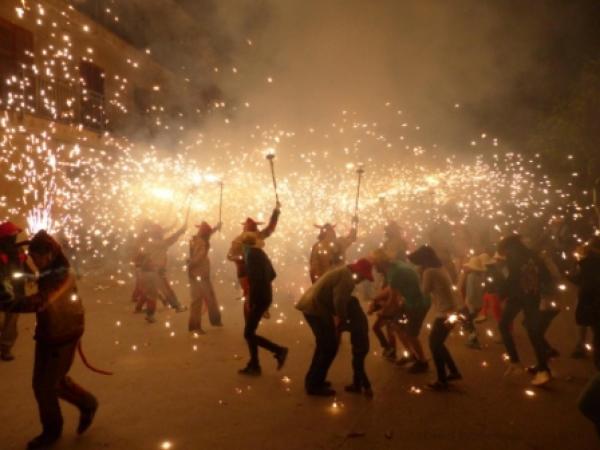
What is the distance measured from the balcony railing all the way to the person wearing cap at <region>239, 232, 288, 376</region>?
25.8 feet

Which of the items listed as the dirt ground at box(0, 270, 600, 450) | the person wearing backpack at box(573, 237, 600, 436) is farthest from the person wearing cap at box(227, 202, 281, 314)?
A: the person wearing backpack at box(573, 237, 600, 436)

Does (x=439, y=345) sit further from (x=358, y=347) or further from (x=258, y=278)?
(x=258, y=278)

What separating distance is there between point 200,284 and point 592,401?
16.1 feet

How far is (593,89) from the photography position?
10.8 metres

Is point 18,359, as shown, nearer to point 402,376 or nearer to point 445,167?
point 402,376

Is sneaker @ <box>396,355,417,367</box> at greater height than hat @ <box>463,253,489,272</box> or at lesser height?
lesser

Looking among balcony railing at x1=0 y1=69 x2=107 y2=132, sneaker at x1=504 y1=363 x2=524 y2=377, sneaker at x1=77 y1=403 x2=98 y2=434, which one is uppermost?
balcony railing at x1=0 y1=69 x2=107 y2=132

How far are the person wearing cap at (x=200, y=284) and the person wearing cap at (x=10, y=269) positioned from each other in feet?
6.79

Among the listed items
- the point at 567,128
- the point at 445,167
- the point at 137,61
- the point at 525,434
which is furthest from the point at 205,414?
the point at 137,61

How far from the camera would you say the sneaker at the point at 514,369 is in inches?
204

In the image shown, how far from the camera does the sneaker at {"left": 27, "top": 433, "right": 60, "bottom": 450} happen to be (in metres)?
3.51

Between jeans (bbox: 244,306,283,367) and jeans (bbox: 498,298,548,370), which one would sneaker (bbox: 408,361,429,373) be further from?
jeans (bbox: 244,306,283,367)

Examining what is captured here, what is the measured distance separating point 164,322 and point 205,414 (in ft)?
11.6

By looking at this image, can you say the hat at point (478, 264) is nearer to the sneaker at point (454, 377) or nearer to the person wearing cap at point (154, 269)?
the sneaker at point (454, 377)
